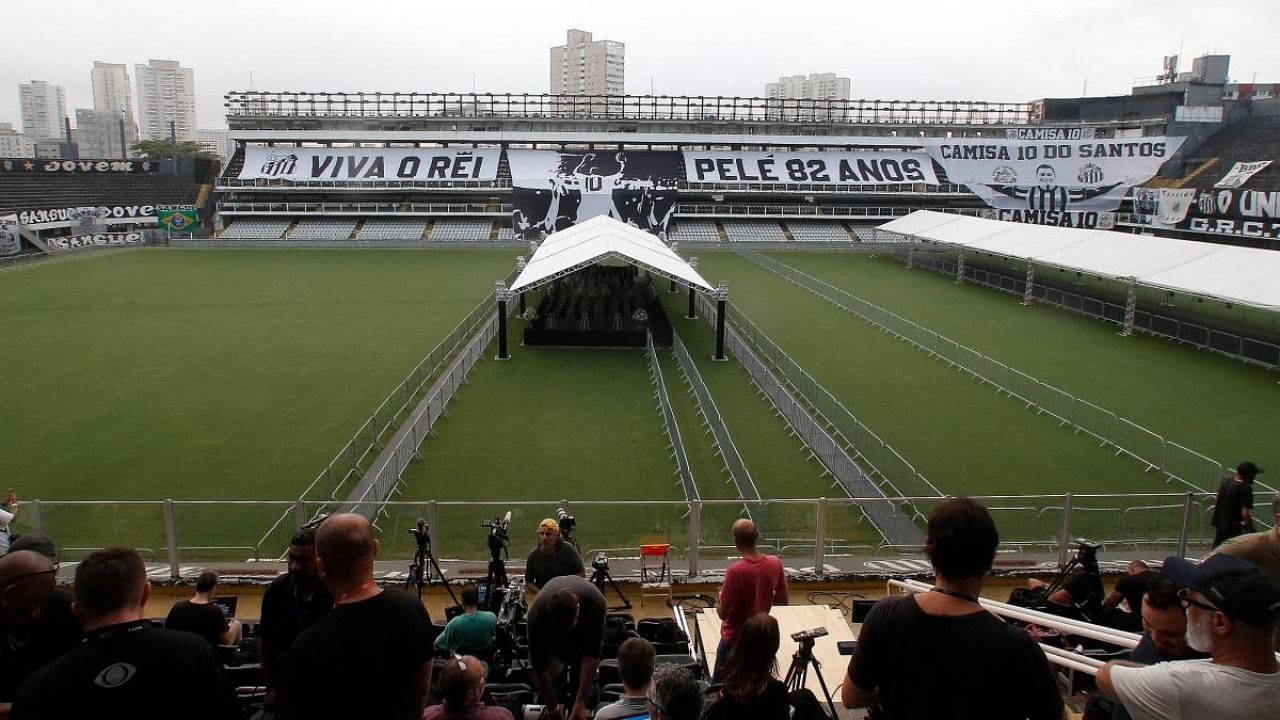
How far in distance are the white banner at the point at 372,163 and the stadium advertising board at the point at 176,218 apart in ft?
24.8

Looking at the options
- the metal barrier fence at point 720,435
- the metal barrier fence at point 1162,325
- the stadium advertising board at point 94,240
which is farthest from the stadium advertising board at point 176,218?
the metal barrier fence at point 1162,325

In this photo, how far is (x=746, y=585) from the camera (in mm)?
5770

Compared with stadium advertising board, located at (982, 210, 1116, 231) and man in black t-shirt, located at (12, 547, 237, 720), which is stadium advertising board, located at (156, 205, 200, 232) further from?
man in black t-shirt, located at (12, 547, 237, 720)

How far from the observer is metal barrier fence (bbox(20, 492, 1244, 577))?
9.45 meters

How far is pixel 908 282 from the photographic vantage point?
42344mm

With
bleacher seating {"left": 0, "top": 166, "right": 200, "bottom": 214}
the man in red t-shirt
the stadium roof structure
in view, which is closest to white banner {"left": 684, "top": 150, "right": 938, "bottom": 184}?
the stadium roof structure

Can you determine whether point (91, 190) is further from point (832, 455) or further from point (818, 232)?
point (832, 455)

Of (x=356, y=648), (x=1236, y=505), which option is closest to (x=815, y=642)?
(x=356, y=648)

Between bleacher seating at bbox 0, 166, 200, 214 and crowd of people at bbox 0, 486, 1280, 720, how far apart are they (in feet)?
212

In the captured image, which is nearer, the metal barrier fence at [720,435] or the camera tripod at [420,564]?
the camera tripod at [420,564]

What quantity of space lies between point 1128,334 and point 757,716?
94.9ft

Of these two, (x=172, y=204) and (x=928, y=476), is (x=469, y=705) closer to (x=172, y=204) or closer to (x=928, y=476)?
(x=928, y=476)

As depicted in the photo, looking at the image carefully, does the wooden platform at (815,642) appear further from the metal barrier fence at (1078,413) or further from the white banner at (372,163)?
the white banner at (372,163)

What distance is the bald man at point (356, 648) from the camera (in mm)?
3523
